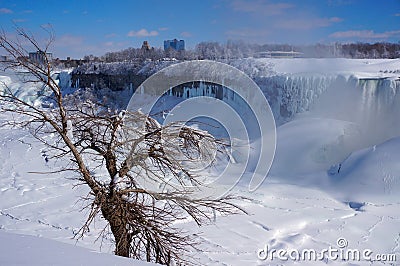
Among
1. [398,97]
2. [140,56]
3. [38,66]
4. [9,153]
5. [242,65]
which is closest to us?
[38,66]

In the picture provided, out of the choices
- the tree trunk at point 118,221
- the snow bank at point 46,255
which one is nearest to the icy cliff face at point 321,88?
the tree trunk at point 118,221

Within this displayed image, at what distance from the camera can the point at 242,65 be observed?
22609mm

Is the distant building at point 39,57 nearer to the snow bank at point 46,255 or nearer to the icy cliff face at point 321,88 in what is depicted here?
the snow bank at point 46,255

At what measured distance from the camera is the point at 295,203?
9422 millimetres

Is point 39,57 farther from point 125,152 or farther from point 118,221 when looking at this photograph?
point 118,221

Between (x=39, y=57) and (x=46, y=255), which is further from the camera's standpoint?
(x=39, y=57)

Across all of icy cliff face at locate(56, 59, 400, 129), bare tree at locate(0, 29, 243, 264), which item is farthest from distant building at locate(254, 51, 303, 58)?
bare tree at locate(0, 29, 243, 264)

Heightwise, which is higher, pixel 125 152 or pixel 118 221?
pixel 125 152

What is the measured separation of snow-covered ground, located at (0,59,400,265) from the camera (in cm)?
602

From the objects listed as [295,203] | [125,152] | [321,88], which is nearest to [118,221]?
[125,152]

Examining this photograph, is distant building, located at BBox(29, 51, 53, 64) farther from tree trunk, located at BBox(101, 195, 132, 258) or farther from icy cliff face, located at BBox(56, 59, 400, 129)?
icy cliff face, located at BBox(56, 59, 400, 129)

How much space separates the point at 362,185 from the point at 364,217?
256cm

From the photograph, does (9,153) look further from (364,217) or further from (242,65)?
(242,65)

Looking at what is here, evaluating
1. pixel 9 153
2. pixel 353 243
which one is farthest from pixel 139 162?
pixel 9 153
